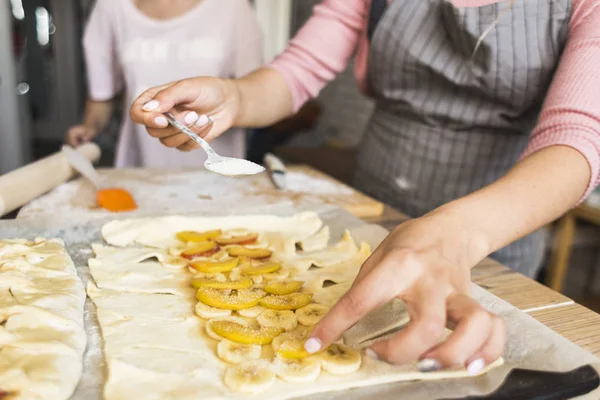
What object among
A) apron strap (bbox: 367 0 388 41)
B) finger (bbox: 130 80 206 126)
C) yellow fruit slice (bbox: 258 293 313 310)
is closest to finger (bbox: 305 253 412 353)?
yellow fruit slice (bbox: 258 293 313 310)

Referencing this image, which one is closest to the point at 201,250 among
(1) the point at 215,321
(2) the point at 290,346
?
(1) the point at 215,321

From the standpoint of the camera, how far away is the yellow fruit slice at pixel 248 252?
3.76ft

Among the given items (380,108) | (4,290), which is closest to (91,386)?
(4,290)

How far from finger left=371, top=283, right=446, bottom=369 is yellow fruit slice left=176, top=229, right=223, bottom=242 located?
64cm

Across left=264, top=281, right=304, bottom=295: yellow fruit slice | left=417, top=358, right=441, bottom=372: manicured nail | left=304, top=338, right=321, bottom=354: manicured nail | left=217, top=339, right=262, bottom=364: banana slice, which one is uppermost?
left=417, top=358, right=441, bottom=372: manicured nail

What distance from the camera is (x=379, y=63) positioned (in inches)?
59.5

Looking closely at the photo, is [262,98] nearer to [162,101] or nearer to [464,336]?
[162,101]

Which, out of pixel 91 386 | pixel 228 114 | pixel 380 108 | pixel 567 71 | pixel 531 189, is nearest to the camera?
pixel 91 386

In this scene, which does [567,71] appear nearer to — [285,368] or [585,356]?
[585,356]

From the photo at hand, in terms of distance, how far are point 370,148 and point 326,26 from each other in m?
0.40

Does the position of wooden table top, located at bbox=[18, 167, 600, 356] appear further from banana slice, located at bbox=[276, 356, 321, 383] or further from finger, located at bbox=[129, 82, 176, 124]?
finger, located at bbox=[129, 82, 176, 124]

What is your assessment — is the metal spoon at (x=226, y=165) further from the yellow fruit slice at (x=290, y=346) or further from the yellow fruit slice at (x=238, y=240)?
the yellow fruit slice at (x=290, y=346)

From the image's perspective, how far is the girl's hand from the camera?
1.05m

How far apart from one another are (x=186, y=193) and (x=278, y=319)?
80 cm
